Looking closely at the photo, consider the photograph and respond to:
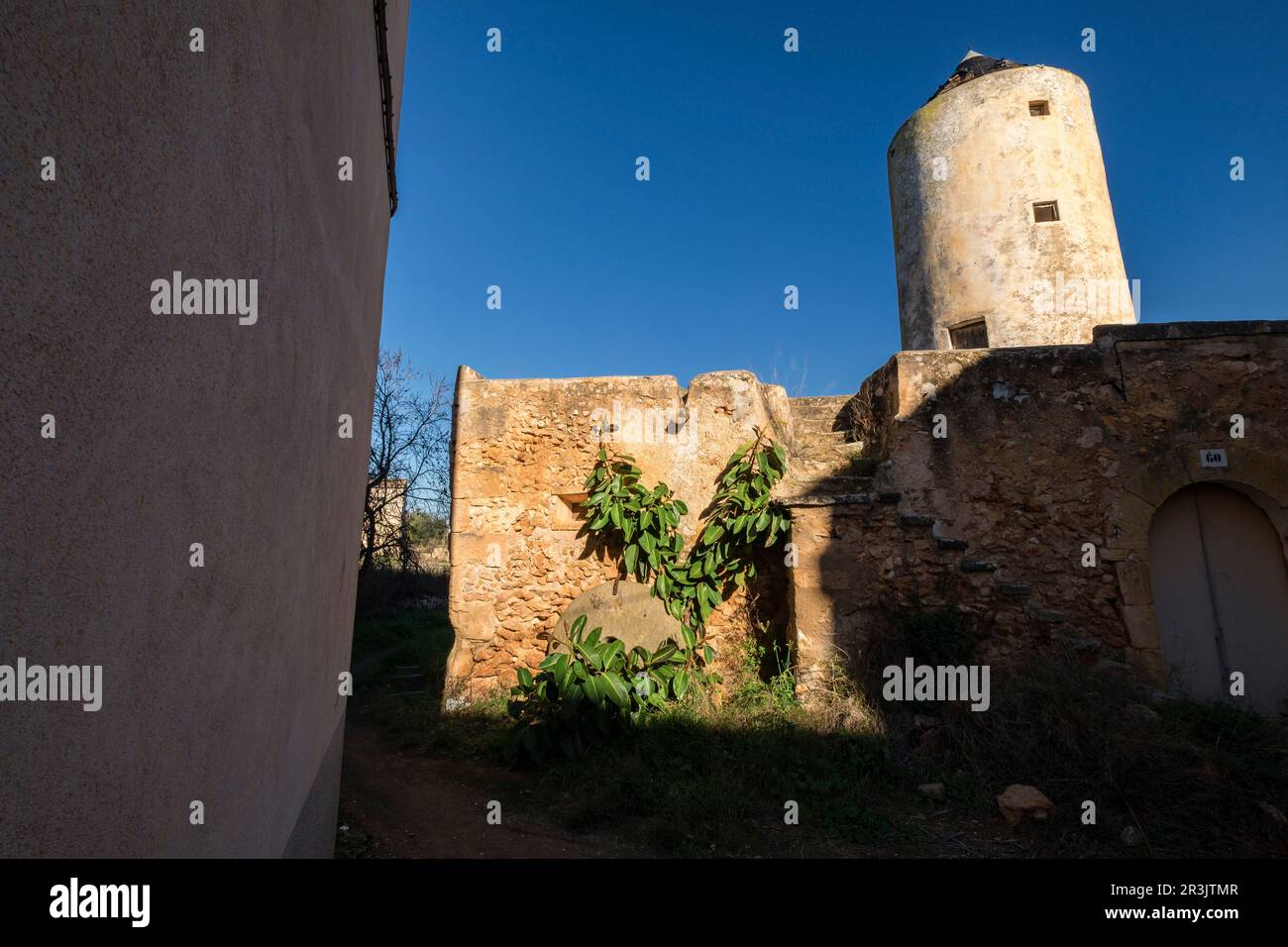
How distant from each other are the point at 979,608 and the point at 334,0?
20.5 feet

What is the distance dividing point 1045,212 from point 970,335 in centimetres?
220

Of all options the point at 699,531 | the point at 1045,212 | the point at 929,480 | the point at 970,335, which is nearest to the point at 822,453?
the point at 929,480

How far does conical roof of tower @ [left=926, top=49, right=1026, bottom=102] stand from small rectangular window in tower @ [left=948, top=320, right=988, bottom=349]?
436cm

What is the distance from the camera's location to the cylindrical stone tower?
30.7 ft

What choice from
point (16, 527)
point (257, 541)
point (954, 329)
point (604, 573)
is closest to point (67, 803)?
point (16, 527)

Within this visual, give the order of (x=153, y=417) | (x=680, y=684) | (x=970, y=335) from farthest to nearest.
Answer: (x=970, y=335)
(x=680, y=684)
(x=153, y=417)

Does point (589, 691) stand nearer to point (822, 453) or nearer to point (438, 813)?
point (438, 813)

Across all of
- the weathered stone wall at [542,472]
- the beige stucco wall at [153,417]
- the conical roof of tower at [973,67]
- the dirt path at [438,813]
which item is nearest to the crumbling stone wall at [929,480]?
the weathered stone wall at [542,472]

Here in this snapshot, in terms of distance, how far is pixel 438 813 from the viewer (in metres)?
4.41

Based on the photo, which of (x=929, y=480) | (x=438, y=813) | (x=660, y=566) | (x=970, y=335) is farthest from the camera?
(x=970, y=335)
